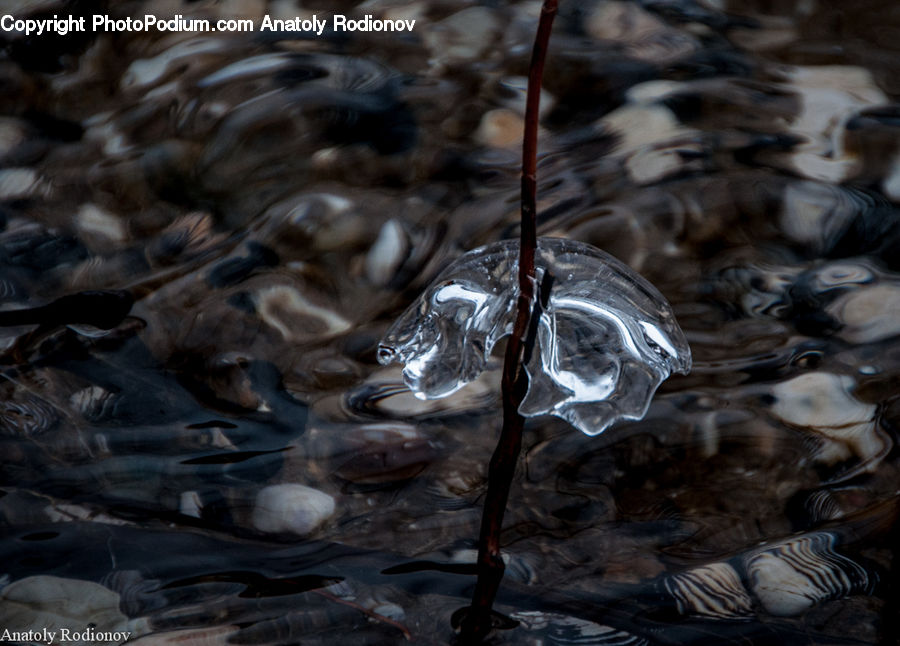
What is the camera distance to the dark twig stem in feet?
1.81

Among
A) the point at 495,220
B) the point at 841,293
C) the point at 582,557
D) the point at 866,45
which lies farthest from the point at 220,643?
the point at 866,45

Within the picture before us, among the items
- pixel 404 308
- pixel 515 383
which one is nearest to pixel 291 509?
pixel 404 308

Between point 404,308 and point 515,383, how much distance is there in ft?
1.75

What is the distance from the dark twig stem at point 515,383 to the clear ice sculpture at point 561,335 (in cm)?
2

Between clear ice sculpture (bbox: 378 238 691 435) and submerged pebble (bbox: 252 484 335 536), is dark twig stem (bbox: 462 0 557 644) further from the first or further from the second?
submerged pebble (bbox: 252 484 335 536)

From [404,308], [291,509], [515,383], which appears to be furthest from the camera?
[404,308]

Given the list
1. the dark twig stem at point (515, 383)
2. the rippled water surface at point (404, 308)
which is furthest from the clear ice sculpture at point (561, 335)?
the rippled water surface at point (404, 308)

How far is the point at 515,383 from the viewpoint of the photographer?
66 centimetres

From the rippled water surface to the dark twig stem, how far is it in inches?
2.4

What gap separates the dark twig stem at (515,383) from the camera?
1.81 feet

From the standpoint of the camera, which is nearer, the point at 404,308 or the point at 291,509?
the point at 291,509

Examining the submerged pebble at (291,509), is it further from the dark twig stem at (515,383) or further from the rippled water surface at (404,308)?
the dark twig stem at (515,383)

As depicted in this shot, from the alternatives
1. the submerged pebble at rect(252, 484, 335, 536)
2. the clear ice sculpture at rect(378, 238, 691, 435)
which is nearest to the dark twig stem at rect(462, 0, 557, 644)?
the clear ice sculpture at rect(378, 238, 691, 435)

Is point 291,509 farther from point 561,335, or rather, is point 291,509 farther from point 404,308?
point 561,335
